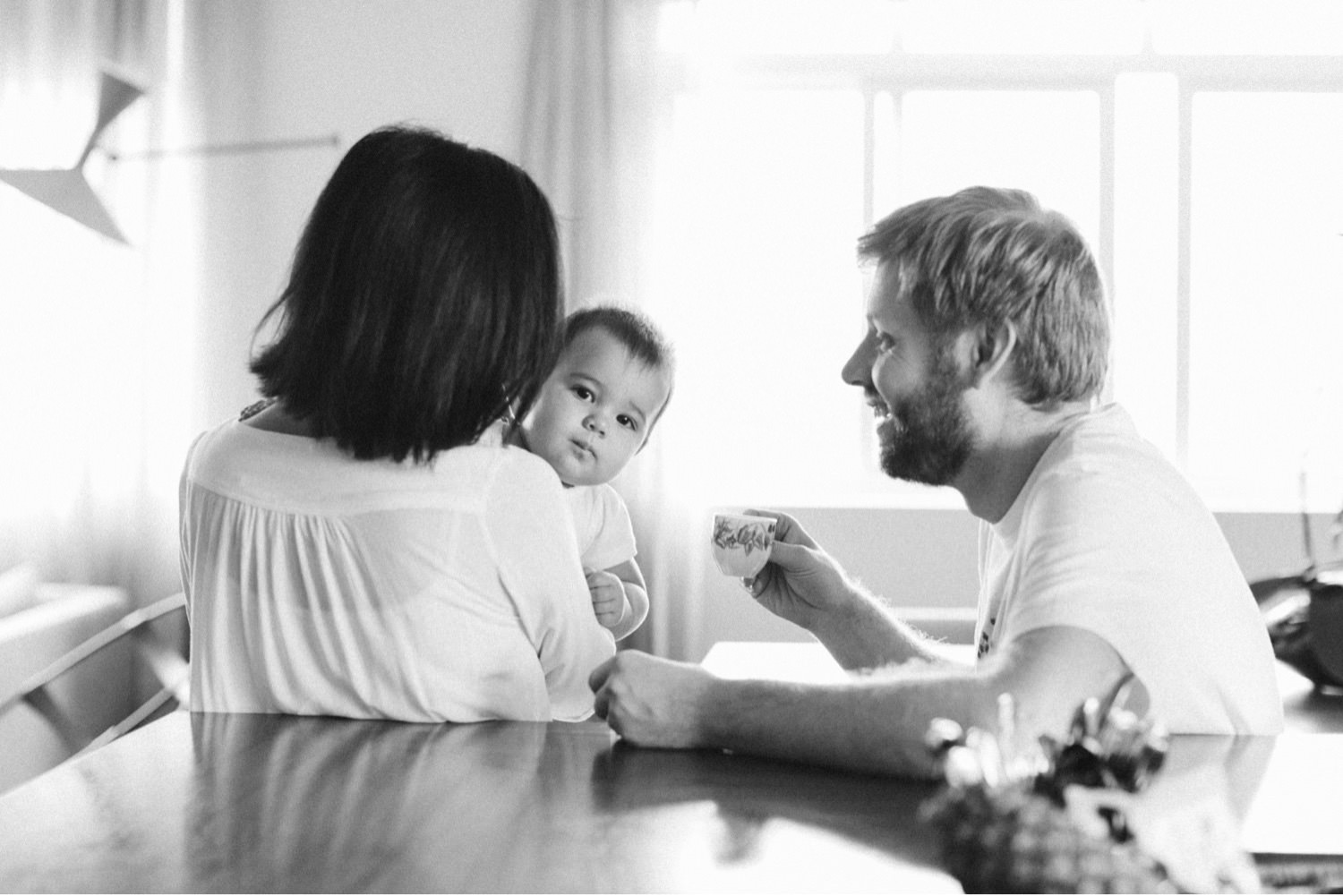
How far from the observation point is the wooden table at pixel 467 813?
931 mm

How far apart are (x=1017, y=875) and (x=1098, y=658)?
515 millimetres

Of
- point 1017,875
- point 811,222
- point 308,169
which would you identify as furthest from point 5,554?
point 1017,875

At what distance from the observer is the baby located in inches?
92.2

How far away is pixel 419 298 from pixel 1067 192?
4276mm

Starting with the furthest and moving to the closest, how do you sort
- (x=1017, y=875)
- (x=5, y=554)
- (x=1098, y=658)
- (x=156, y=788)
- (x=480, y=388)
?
(x=5, y=554)
(x=480, y=388)
(x=1098, y=658)
(x=156, y=788)
(x=1017, y=875)

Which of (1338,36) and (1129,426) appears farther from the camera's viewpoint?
(1338,36)

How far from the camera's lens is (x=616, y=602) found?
2.13 m

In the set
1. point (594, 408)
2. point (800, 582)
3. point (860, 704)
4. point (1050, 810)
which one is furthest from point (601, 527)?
point (1050, 810)

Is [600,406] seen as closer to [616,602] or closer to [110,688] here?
[616,602]

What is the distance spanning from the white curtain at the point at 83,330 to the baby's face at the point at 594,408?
3.21m

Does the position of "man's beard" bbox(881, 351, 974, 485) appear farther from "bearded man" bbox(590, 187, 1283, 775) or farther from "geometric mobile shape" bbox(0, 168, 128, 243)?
"geometric mobile shape" bbox(0, 168, 128, 243)

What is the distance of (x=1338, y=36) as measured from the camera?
5.16m

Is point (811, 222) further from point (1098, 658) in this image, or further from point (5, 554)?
point (1098, 658)

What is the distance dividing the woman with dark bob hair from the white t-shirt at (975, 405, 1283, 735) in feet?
1.55
